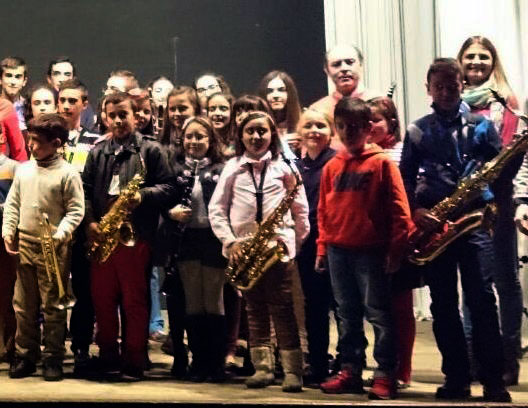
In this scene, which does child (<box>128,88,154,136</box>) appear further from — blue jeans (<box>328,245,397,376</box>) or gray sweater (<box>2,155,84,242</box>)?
blue jeans (<box>328,245,397,376</box>)

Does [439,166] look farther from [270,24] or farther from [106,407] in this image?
[270,24]

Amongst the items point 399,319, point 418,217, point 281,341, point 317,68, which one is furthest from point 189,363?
point 317,68

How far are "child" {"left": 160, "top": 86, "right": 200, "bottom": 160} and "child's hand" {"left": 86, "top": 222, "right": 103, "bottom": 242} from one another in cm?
62

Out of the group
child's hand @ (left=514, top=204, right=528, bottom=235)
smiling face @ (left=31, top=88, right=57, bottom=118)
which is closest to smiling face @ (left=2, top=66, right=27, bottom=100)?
smiling face @ (left=31, top=88, right=57, bottom=118)

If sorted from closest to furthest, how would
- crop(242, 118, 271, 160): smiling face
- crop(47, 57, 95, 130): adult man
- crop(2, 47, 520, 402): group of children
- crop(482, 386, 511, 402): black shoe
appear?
1. crop(482, 386, 511, 402): black shoe
2. crop(2, 47, 520, 402): group of children
3. crop(242, 118, 271, 160): smiling face
4. crop(47, 57, 95, 130): adult man

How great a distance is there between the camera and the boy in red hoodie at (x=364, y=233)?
489 cm

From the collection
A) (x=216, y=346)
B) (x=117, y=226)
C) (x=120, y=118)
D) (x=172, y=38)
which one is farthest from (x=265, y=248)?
(x=172, y=38)

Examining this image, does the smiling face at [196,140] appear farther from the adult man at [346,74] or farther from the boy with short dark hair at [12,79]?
the boy with short dark hair at [12,79]

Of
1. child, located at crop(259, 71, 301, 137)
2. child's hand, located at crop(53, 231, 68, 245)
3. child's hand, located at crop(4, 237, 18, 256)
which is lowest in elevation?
child's hand, located at crop(4, 237, 18, 256)

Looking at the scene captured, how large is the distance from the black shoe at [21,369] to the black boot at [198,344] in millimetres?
738

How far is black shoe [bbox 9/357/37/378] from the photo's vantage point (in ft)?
17.7

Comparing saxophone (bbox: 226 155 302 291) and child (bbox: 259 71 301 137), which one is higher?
child (bbox: 259 71 301 137)

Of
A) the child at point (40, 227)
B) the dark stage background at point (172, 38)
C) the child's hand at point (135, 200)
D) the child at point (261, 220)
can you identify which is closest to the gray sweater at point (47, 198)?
the child at point (40, 227)

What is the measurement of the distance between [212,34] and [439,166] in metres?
3.36
